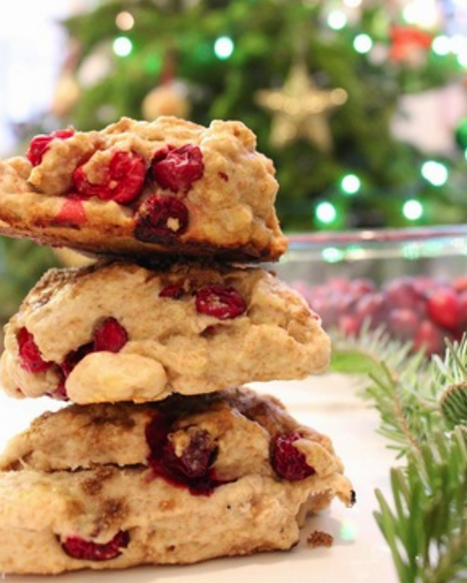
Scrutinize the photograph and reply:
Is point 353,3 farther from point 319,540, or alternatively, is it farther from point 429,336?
point 319,540

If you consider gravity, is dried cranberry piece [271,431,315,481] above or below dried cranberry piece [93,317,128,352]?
below

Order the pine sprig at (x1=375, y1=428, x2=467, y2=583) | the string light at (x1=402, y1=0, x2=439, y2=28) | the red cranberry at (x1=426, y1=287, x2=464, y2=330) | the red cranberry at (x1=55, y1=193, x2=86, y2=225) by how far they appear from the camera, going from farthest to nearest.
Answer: the string light at (x1=402, y1=0, x2=439, y2=28) < the red cranberry at (x1=426, y1=287, x2=464, y2=330) < the red cranberry at (x1=55, y1=193, x2=86, y2=225) < the pine sprig at (x1=375, y1=428, x2=467, y2=583)

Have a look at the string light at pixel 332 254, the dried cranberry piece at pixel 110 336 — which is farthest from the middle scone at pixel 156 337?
the string light at pixel 332 254

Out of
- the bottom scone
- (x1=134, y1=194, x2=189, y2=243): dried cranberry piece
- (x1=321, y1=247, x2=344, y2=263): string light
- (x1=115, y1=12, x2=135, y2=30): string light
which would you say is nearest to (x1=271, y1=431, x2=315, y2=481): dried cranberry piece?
the bottom scone

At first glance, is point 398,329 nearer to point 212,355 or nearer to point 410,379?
point 410,379

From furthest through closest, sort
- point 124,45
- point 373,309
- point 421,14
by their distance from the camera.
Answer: point 421,14
point 124,45
point 373,309

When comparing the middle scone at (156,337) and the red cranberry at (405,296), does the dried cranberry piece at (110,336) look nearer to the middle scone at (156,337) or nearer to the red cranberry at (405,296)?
the middle scone at (156,337)

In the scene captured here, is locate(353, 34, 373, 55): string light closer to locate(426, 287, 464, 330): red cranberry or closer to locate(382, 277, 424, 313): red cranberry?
locate(382, 277, 424, 313): red cranberry

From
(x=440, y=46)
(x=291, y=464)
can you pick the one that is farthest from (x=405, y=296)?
(x=440, y=46)
